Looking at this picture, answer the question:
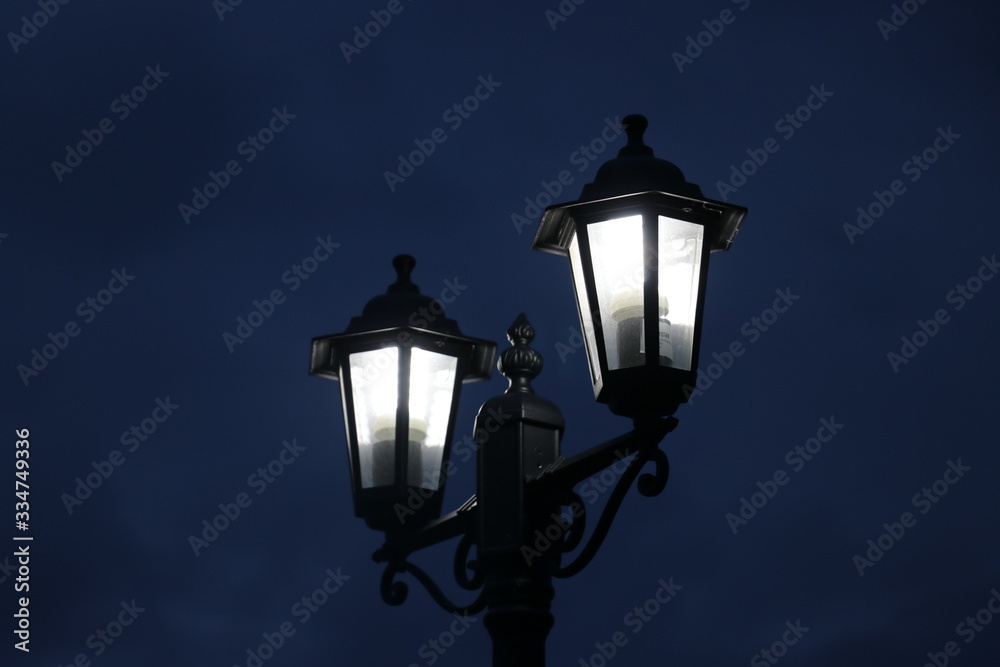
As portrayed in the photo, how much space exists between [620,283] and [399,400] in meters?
1.12

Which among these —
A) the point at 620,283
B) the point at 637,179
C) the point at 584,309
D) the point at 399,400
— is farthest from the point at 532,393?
the point at 637,179

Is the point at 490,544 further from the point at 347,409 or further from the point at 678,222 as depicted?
the point at 678,222

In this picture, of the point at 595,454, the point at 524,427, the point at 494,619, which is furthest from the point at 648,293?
the point at 494,619

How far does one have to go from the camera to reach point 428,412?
16.3 ft

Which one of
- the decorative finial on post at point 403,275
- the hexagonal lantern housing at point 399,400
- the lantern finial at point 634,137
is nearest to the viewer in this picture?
the lantern finial at point 634,137

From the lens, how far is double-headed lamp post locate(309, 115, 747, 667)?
417 centimetres

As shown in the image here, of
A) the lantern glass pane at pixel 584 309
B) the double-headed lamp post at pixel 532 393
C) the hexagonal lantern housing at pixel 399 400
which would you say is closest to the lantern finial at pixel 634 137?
the double-headed lamp post at pixel 532 393

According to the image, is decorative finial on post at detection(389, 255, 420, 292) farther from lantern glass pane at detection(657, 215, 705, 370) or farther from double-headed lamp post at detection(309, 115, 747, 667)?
lantern glass pane at detection(657, 215, 705, 370)

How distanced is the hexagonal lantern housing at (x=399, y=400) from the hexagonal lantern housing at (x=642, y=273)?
0.82 m

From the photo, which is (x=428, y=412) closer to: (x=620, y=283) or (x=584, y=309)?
(x=584, y=309)

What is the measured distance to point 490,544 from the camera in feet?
15.1

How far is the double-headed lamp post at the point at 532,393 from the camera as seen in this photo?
4172 millimetres

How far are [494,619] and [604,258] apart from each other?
1.39 metres

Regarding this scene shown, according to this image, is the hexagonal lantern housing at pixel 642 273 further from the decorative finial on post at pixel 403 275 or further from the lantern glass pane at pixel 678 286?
the decorative finial on post at pixel 403 275
